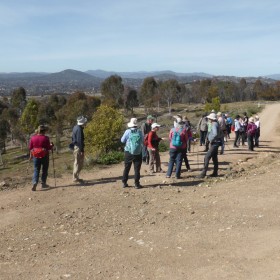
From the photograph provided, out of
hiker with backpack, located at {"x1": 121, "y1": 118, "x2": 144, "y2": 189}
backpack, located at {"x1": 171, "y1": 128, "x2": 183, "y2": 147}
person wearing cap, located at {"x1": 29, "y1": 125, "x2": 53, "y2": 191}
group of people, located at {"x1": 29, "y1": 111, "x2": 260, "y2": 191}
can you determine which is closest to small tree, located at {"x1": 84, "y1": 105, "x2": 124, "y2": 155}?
group of people, located at {"x1": 29, "y1": 111, "x2": 260, "y2": 191}

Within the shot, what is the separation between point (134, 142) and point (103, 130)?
21.1m

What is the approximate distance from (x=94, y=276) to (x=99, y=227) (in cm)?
180

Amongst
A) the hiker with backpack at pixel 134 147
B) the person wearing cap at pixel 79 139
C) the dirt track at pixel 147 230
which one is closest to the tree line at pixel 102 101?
the person wearing cap at pixel 79 139

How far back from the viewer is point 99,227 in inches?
269

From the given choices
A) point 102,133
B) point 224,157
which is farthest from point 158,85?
point 224,157

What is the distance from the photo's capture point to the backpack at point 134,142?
8.98 meters

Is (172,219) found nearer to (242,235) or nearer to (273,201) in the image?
(242,235)

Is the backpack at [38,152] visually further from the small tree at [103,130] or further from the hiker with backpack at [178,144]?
the small tree at [103,130]

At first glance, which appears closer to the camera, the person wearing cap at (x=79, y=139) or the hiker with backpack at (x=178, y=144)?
the person wearing cap at (x=79, y=139)

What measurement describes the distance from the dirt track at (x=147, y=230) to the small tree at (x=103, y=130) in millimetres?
19701

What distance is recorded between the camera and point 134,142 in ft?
29.5

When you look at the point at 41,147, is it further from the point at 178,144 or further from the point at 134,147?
the point at 178,144

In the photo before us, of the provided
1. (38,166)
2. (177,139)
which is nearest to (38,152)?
(38,166)

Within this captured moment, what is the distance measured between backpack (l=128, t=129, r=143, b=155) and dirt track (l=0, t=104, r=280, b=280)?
3.12ft
